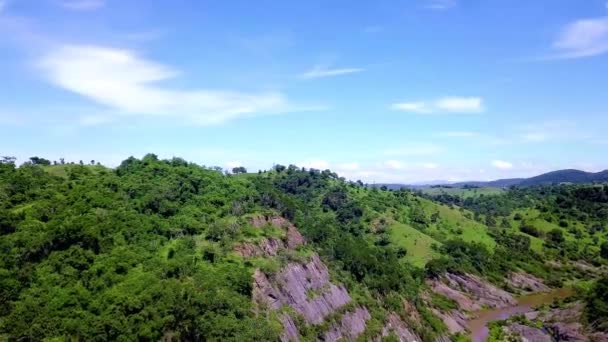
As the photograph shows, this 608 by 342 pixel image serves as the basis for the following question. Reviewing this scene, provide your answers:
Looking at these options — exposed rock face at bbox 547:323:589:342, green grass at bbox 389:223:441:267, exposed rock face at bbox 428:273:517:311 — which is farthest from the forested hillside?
green grass at bbox 389:223:441:267

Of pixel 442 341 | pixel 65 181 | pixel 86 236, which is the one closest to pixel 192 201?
pixel 65 181

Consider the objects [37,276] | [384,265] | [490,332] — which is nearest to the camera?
[37,276]

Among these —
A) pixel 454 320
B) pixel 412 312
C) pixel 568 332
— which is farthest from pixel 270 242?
pixel 568 332

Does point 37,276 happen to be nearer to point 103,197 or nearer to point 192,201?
point 103,197

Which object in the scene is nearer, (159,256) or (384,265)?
(159,256)

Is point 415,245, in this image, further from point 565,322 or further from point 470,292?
point 565,322

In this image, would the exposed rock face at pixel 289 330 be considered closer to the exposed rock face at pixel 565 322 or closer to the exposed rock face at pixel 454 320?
the exposed rock face at pixel 454 320

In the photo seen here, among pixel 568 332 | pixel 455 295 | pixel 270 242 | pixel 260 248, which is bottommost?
pixel 455 295

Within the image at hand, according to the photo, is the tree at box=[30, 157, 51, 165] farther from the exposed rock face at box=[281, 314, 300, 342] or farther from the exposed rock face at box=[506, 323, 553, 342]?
the exposed rock face at box=[506, 323, 553, 342]
